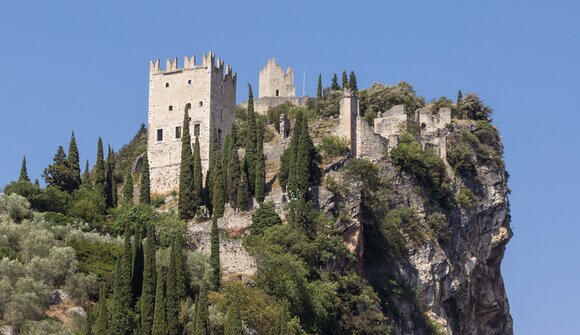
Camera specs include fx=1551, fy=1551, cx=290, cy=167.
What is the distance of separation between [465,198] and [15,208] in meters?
25.1

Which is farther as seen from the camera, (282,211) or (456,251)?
(456,251)

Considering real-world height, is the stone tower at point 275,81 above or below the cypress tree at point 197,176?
above

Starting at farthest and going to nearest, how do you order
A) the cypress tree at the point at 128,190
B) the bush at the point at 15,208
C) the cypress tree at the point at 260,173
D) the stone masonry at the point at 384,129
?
the stone masonry at the point at 384,129 < the cypress tree at the point at 128,190 < the cypress tree at the point at 260,173 < the bush at the point at 15,208

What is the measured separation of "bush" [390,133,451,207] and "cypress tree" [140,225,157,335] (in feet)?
69.6

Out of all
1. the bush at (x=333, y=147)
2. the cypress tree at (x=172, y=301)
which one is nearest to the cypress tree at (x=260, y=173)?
the bush at (x=333, y=147)

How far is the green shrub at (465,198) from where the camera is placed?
82312 millimetres

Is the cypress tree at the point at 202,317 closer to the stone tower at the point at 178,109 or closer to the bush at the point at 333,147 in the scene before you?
the bush at the point at 333,147

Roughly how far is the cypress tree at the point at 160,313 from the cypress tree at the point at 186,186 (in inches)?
589

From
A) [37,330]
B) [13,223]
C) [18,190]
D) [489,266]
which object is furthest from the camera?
[489,266]

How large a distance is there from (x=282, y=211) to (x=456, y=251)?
13.9m

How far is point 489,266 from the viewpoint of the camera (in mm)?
85625

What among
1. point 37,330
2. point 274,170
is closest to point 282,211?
point 274,170

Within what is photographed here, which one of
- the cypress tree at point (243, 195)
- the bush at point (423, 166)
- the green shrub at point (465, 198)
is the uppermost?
the bush at point (423, 166)

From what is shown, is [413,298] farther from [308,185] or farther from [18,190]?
[18,190]
